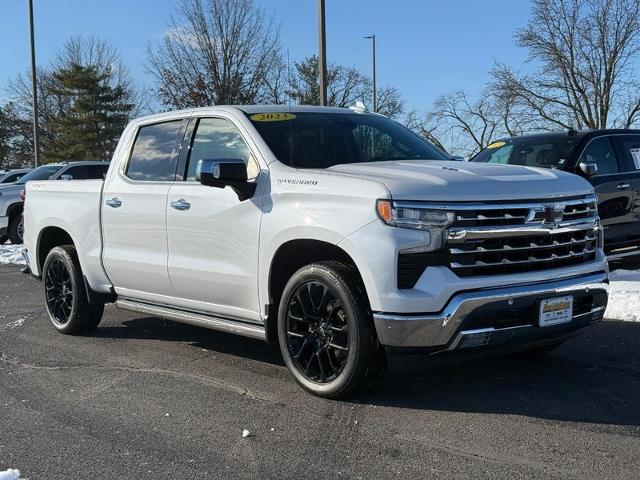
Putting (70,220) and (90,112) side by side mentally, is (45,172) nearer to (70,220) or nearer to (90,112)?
(70,220)

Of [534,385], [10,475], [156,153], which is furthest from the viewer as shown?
[156,153]

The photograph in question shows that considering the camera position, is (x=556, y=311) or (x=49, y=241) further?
(x=49, y=241)

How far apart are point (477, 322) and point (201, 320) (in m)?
2.18

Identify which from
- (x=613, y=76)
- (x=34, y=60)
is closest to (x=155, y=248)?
(x=34, y=60)

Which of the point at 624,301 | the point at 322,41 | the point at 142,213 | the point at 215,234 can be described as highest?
the point at 322,41

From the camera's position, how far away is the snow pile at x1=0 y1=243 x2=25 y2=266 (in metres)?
13.0

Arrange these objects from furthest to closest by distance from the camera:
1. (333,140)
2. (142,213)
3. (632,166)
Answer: (632,166) < (142,213) < (333,140)

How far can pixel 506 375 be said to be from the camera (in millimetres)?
4855

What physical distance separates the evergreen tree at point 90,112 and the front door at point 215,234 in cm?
→ 4072

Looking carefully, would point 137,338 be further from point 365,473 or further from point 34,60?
point 34,60

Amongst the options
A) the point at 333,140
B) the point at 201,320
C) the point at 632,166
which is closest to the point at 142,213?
the point at 201,320

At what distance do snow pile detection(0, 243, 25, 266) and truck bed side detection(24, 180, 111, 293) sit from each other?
646 centimetres

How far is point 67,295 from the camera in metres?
6.56

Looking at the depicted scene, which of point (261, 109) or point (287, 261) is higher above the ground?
point (261, 109)
